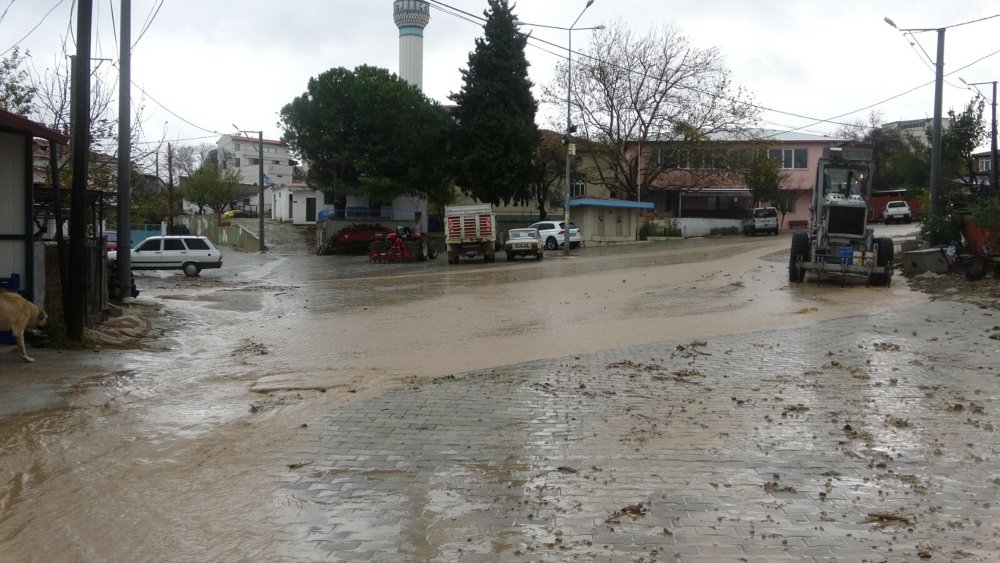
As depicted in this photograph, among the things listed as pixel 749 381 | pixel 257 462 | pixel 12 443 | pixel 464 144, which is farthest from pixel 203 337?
pixel 464 144

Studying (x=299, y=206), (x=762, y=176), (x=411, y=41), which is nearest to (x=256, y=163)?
(x=299, y=206)

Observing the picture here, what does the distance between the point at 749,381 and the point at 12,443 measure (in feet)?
25.1

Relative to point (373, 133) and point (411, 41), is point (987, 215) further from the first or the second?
point (411, 41)

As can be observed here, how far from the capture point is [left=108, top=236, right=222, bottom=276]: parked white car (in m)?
30.2

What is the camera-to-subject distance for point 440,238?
157 ft

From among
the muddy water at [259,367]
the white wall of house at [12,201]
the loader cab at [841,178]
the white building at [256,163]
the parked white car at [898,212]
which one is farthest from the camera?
the white building at [256,163]

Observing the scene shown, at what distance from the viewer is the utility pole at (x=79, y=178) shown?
38.2 feet

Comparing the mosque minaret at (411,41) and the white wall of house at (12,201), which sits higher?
the mosque minaret at (411,41)

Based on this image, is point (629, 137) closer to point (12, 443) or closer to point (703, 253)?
point (703, 253)

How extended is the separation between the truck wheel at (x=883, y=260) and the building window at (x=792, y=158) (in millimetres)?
40390

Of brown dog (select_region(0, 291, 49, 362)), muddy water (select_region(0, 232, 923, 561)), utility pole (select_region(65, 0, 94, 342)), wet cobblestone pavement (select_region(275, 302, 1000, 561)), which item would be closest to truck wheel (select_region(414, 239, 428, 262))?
muddy water (select_region(0, 232, 923, 561))

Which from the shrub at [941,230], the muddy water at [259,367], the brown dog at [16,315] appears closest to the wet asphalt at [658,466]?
the muddy water at [259,367]

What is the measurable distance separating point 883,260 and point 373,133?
31905mm

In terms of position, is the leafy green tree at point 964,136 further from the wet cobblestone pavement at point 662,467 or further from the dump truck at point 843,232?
the wet cobblestone pavement at point 662,467
